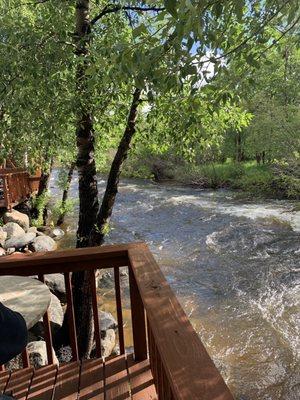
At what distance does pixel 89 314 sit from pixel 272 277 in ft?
16.9

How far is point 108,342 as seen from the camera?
588 cm

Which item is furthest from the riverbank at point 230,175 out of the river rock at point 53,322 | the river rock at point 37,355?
the river rock at point 37,355

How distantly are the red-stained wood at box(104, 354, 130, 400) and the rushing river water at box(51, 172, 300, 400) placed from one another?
320 cm

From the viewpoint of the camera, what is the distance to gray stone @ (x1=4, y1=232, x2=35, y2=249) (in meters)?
10.2

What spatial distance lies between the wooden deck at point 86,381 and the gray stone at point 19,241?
7.87 meters

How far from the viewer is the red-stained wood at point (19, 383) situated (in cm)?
243

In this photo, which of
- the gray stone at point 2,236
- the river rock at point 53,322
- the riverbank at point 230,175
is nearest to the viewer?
the river rock at point 53,322

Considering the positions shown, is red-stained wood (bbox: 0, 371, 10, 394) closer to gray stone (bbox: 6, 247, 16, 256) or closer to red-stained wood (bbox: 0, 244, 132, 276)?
red-stained wood (bbox: 0, 244, 132, 276)

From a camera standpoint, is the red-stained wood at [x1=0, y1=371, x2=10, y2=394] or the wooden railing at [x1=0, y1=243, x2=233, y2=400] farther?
the red-stained wood at [x1=0, y1=371, x2=10, y2=394]

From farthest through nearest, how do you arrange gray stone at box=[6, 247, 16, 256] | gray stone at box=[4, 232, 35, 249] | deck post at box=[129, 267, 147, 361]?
gray stone at box=[4, 232, 35, 249]
gray stone at box=[6, 247, 16, 256]
deck post at box=[129, 267, 147, 361]

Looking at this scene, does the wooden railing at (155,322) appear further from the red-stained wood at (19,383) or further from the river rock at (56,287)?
the river rock at (56,287)

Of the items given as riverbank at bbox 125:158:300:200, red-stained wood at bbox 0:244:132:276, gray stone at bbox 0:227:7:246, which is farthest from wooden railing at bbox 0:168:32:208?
red-stained wood at bbox 0:244:132:276

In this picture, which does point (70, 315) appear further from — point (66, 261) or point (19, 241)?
point (19, 241)

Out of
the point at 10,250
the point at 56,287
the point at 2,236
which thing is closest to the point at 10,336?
the point at 56,287
